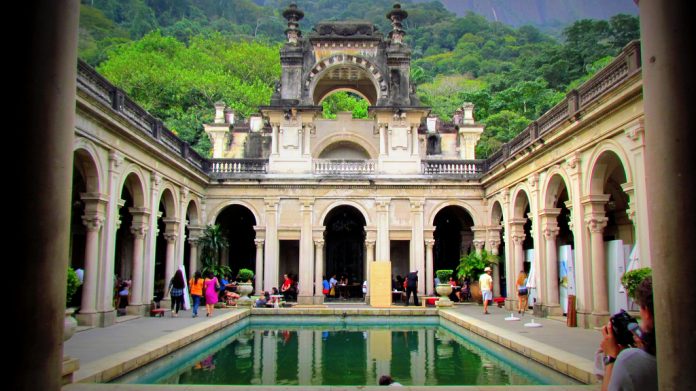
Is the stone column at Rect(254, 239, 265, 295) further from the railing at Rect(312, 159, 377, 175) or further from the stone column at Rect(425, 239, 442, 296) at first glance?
the stone column at Rect(425, 239, 442, 296)

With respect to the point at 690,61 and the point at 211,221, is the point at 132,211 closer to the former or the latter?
the point at 211,221

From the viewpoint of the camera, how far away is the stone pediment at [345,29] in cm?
2416

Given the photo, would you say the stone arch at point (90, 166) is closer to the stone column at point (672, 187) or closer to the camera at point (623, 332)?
the camera at point (623, 332)

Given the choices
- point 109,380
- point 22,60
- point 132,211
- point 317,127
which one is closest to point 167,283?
point 132,211

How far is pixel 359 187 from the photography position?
23.2m

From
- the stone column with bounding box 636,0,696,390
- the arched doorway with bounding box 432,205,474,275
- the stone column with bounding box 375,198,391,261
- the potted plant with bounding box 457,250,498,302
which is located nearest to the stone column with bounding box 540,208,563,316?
the potted plant with bounding box 457,250,498,302

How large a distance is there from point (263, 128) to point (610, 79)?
66.4 feet

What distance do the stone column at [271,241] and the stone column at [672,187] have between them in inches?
812

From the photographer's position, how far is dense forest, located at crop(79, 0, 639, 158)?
1708 inches

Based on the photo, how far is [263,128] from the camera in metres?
30.0

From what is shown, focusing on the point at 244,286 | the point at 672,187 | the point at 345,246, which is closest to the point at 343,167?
the point at 345,246

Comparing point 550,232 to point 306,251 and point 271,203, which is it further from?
point 271,203

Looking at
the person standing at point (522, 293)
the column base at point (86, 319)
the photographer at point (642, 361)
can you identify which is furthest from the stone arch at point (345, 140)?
the photographer at point (642, 361)

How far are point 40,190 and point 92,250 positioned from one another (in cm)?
1221
